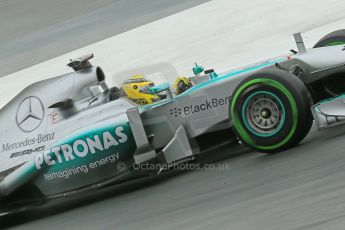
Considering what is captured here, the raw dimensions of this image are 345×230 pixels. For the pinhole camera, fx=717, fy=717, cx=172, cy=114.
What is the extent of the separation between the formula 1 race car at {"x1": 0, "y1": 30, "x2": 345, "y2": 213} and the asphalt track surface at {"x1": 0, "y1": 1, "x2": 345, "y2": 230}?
24 centimetres

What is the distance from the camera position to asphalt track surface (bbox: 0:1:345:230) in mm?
4539

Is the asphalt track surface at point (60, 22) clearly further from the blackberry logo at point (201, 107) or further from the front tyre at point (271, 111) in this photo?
the front tyre at point (271, 111)

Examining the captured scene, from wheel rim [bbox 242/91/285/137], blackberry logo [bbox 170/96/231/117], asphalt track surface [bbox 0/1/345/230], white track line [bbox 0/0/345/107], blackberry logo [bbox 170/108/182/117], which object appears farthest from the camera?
white track line [bbox 0/0/345/107]

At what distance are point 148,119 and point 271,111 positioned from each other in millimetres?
1298

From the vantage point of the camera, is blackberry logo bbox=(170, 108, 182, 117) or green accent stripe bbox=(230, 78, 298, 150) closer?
green accent stripe bbox=(230, 78, 298, 150)

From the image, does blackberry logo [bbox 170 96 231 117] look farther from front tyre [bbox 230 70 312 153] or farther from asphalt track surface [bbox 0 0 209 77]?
asphalt track surface [bbox 0 0 209 77]

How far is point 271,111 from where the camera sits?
6.18 metres

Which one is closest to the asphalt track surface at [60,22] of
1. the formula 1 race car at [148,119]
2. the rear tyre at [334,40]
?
the formula 1 race car at [148,119]

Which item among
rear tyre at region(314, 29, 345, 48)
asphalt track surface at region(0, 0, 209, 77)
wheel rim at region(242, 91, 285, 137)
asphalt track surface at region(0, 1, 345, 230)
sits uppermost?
asphalt track surface at region(0, 0, 209, 77)

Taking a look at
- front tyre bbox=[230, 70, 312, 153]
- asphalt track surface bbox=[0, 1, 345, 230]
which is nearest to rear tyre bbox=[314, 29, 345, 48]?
asphalt track surface bbox=[0, 1, 345, 230]

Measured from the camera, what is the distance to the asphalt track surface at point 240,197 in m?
4.54

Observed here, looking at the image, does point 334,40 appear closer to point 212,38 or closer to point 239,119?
point 239,119

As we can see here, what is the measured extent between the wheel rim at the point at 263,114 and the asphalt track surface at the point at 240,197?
261 mm

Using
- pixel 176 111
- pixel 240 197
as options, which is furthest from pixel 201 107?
pixel 240 197
